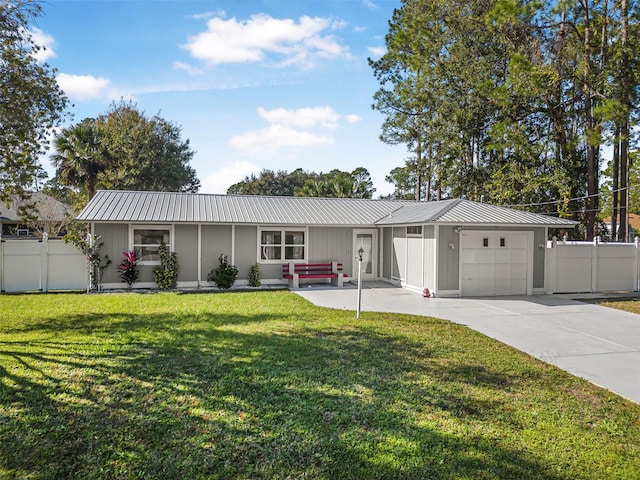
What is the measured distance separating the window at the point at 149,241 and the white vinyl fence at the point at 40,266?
1.54 m

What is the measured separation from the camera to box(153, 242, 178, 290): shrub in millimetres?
12648

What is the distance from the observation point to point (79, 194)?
79.2 feet

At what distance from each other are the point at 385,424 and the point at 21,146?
7.11 m

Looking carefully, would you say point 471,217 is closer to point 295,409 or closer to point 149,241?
point 295,409

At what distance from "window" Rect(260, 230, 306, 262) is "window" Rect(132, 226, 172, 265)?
3.05 m

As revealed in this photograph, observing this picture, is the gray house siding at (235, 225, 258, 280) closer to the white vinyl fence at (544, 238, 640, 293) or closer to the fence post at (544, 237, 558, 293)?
the fence post at (544, 237, 558, 293)

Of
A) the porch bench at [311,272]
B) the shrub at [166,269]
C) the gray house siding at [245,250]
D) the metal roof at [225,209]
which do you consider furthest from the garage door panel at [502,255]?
the shrub at [166,269]

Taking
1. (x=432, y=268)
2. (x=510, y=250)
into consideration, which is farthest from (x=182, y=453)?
(x=510, y=250)

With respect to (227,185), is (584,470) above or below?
below

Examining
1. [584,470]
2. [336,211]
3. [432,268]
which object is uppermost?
[336,211]

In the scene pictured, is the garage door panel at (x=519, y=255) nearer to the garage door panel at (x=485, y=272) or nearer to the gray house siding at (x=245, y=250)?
the garage door panel at (x=485, y=272)

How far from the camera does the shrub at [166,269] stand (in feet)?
41.5

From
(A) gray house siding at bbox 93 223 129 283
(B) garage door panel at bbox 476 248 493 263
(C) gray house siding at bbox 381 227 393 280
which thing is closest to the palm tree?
(A) gray house siding at bbox 93 223 129 283

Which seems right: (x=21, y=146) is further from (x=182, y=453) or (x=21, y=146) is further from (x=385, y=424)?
(x=385, y=424)
